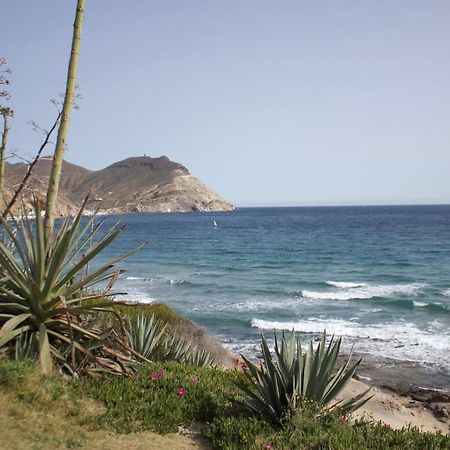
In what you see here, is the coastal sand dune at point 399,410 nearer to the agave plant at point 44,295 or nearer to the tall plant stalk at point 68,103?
the agave plant at point 44,295

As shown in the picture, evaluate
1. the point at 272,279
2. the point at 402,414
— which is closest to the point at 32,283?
the point at 402,414

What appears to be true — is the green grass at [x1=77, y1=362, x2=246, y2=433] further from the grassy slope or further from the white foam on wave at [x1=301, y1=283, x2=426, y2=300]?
the white foam on wave at [x1=301, y1=283, x2=426, y2=300]

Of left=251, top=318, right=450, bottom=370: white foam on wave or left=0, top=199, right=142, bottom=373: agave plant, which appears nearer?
left=0, top=199, right=142, bottom=373: agave plant

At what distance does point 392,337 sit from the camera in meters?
20.6

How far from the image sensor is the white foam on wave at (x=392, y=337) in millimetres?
17984

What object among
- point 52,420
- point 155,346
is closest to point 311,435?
point 52,420

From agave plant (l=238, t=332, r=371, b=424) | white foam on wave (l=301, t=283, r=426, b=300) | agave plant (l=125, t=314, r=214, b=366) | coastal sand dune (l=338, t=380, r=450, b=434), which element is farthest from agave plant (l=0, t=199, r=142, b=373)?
white foam on wave (l=301, t=283, r=426, b=300)

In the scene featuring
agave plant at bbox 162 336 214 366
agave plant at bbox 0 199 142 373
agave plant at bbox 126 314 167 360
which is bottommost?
agave plant at bbox 162 336 214 366

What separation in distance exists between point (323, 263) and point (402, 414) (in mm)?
35108

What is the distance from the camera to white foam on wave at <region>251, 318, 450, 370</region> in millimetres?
17984

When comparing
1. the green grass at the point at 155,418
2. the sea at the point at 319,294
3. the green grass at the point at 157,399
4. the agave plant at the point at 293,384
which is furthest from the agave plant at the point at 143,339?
the agave plant at the point at 293,384

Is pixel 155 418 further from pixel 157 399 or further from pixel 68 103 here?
pixel 68 103

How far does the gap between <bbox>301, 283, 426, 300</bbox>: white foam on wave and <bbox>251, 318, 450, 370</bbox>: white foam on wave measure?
612 cm

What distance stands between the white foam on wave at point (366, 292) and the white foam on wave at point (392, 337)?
6120 mm
